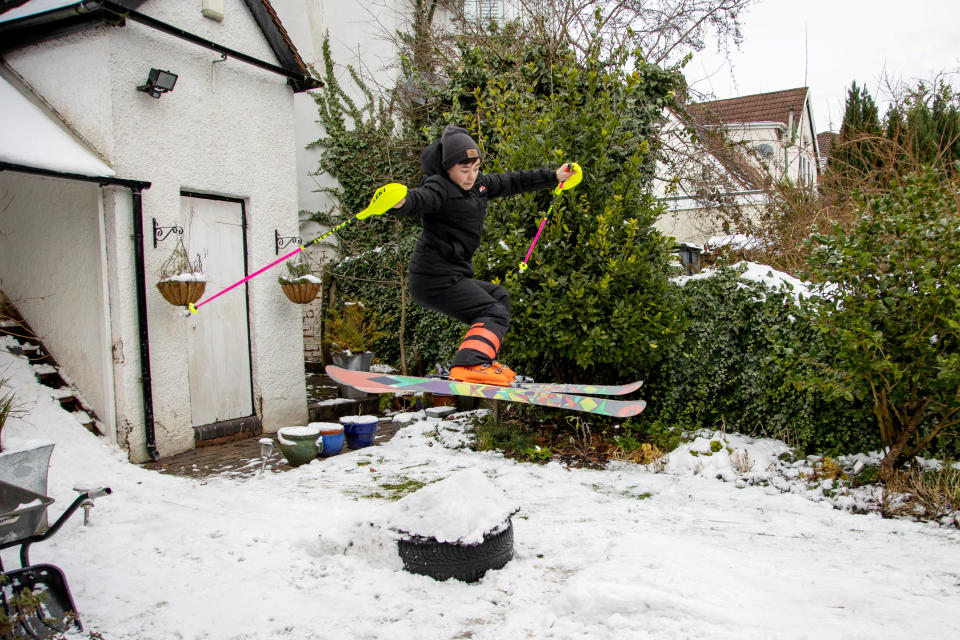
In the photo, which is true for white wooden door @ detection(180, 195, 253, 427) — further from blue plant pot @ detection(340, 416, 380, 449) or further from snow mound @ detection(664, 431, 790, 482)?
snow mound @ detection(664, 431, 790, 482)

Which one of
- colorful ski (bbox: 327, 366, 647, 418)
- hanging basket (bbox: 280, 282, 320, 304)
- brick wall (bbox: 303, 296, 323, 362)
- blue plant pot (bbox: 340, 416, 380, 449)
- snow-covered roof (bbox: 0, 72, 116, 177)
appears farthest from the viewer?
brick wall (bbox: 303, 296, 323, 362)

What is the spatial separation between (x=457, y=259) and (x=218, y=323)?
380cm

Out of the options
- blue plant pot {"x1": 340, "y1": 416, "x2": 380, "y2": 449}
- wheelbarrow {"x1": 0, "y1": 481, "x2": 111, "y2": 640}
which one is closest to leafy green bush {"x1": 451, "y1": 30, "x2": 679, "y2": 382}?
blue plant pot {"x1": 340, "y1": 416, "x2": 380, "y2": 449}

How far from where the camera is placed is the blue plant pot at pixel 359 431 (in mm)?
6723

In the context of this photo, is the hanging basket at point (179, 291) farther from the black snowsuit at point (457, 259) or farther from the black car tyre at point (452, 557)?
the black car tyre at point (452, 557)

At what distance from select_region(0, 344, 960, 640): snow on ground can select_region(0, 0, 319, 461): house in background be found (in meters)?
0.95

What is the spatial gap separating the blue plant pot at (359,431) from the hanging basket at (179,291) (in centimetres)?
191

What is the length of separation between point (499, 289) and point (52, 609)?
3.04 m

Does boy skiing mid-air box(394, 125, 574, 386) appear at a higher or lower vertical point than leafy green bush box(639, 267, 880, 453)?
higher

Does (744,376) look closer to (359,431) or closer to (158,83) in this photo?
(359,431)

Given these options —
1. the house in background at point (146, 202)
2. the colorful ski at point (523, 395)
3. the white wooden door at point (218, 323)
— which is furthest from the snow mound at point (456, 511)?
the white wooden door at point (218, 323)

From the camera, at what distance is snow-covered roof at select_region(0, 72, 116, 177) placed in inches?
212

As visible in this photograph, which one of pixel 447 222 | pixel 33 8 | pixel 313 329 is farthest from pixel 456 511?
pixel 313 329

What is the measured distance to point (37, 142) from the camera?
562 cm
